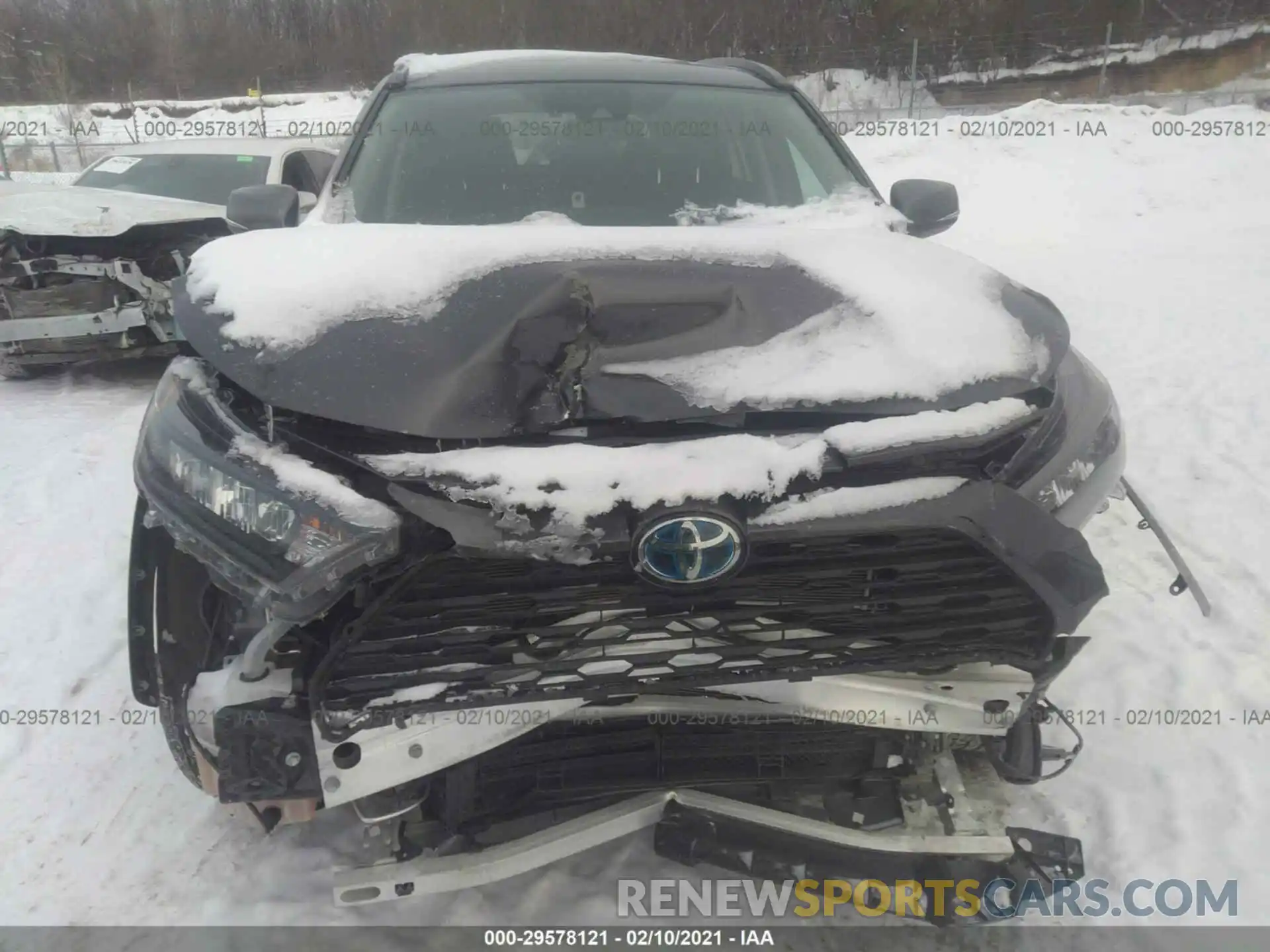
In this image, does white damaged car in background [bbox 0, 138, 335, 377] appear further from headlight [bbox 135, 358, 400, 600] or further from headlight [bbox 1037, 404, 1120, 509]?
headlight [bbox 1037, 404, 1120, 509]

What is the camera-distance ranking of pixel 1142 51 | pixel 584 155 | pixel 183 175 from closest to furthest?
pixel 584 155 < pixel 183 175 < pixel 1142 51

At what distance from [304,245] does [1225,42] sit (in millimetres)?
31734

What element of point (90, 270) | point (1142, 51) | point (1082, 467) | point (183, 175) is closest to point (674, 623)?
point (1082, 467)

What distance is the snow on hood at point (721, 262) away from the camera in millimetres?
1667

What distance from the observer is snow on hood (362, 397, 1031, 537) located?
144 cm

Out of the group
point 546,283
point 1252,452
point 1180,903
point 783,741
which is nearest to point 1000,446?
point 783,741

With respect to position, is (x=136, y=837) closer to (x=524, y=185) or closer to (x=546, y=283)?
(x=546, y=283)

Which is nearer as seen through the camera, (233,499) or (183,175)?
(233,499)

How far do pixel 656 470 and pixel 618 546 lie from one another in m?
0.14

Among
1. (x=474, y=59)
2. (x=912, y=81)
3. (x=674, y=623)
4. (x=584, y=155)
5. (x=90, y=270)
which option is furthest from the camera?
(x=912, y=81)

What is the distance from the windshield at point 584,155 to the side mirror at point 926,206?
202 millimetres

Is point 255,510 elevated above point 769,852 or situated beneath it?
elevated above

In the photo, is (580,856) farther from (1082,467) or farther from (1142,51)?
(1142,51)

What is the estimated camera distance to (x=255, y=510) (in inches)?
58.1
